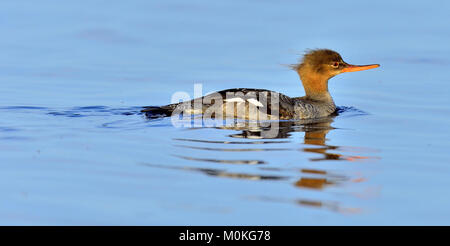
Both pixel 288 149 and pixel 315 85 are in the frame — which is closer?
pixel 288 149

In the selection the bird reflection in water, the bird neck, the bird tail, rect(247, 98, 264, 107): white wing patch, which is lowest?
the bird reflection in water

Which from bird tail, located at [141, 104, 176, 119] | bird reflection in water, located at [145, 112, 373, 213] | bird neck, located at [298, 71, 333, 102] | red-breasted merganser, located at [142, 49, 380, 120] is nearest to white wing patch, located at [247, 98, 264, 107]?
red-breasted merganser, located at [142, 49, 380, 120]

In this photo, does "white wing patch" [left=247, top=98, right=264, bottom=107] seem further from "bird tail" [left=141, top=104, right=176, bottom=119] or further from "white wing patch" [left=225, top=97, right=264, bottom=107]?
"bird tail" [left=141, top=104, right=176, bottom=119]

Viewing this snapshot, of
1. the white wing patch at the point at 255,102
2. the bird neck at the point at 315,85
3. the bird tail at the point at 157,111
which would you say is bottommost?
the bird tail at the point at 157,111

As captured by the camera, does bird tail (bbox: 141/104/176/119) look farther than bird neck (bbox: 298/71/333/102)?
No

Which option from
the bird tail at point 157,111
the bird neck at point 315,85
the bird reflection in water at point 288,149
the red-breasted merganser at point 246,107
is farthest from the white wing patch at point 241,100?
the bird neck at point 315,85

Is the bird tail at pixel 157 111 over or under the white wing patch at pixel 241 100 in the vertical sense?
under

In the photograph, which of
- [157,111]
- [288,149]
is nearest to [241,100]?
[157,111]

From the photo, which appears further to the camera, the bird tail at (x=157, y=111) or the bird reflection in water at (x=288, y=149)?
the bird tail at (x=157, y=111)

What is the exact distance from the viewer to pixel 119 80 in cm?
1195

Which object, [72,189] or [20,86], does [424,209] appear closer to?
[72,189]

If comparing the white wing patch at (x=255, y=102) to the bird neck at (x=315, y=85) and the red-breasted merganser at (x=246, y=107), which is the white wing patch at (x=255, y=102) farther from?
the bird neck at (x=315, y=85)

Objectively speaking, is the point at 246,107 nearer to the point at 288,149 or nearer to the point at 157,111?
the point at 157,111
